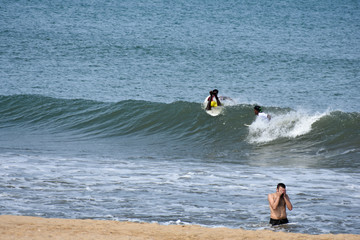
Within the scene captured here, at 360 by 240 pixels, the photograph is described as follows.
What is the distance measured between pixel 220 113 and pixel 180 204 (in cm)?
1005

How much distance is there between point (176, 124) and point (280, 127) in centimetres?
413

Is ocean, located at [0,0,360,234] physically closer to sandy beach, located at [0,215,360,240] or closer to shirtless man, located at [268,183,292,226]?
shirtless man, located at [268,183,292,226]

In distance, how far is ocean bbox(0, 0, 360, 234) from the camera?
30.8 feet

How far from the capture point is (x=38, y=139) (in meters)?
17.6

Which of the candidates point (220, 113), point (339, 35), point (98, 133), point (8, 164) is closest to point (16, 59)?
point (98, 133)

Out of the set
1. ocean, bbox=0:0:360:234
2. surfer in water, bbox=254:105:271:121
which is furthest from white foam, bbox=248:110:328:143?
surfer in water, bbox=254:105:271:121

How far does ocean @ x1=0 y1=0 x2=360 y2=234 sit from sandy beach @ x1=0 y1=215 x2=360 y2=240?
1.51 ft

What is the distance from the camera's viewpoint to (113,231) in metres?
7.56

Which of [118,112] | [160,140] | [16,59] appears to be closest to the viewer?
[160,140]

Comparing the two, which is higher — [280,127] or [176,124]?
[176,124]

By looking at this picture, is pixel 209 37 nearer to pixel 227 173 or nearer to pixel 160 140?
pixel 160 140

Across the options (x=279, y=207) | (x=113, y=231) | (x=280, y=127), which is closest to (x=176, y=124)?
(x=280, y=127)

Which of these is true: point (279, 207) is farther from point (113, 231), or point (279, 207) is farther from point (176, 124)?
point (176, 124)

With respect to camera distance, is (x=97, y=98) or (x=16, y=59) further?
(x=16, y=59)
